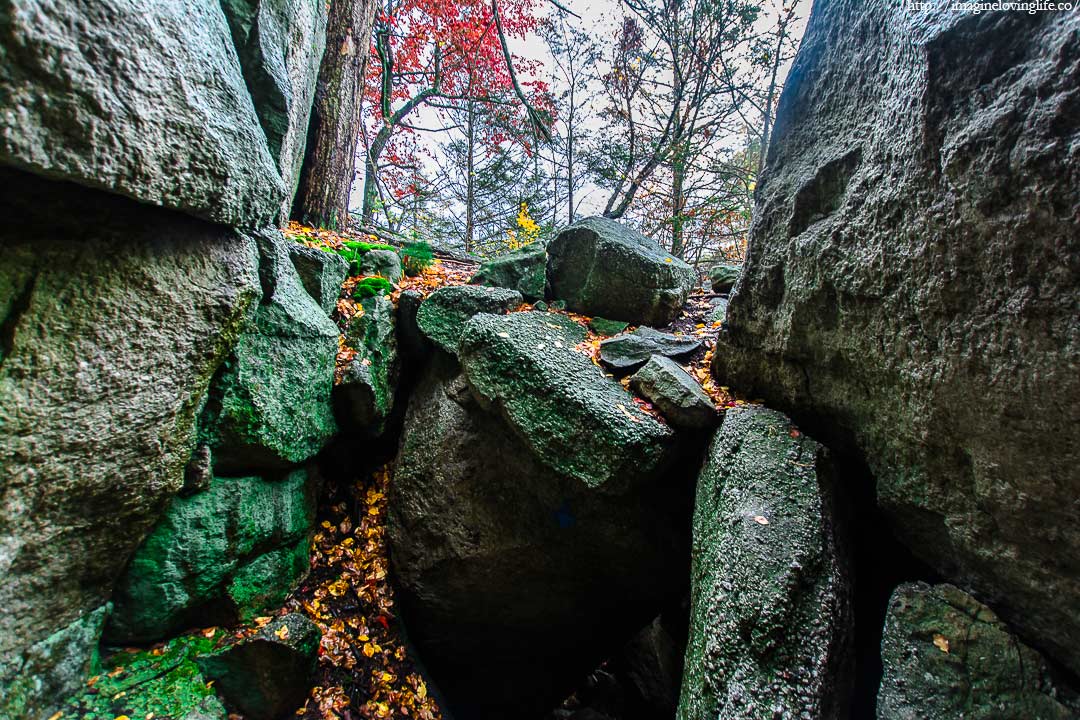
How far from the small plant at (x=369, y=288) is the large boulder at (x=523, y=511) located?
2.71 ft

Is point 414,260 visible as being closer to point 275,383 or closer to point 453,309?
point 453,309

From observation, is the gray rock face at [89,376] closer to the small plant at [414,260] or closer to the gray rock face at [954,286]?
the small plant at [414,260]

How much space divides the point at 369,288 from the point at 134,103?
7.93ft

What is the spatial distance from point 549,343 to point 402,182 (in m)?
9.74

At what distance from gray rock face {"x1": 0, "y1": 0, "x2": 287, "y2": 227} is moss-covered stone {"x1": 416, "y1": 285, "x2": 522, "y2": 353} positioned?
1.64m

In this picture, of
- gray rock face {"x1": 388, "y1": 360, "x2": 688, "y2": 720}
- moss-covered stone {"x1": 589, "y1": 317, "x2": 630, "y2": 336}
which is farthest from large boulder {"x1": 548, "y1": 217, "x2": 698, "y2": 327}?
gray rock face {"x1": 388, "y1": 360, "x2": 688, "y2": 720}

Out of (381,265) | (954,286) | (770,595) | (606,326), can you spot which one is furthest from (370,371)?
(954,286)

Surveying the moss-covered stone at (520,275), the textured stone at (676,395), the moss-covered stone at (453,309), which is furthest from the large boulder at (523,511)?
the moss-covered stone at (520,275)

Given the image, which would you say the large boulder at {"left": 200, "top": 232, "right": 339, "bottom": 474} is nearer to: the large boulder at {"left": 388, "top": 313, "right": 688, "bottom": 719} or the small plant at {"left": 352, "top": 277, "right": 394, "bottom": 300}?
the small plant at {"left": 352, "top": 277, "right": 394, "bottom": 300}

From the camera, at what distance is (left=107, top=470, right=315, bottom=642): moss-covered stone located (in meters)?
2.45

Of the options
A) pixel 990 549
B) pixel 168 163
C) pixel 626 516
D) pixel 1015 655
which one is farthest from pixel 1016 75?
pixel 168 163

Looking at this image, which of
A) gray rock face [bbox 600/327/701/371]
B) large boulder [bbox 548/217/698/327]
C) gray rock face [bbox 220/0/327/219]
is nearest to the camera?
gray rock face [bbox 220/0/327/219]

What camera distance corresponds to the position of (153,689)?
2.37m

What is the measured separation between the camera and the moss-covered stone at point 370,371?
11.6 feet
